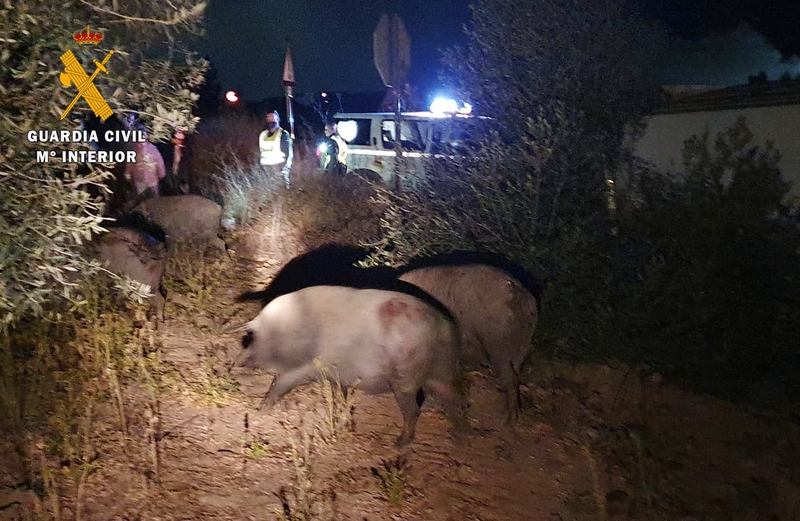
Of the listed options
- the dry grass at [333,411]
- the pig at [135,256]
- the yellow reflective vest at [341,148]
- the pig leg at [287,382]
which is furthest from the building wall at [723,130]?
the yellow reflective vest at [341,148]

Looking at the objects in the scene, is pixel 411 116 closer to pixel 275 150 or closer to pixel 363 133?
pixel 275 150

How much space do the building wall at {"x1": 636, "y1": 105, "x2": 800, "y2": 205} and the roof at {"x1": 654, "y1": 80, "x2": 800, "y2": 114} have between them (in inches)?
3.1

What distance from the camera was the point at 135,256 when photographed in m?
6.48

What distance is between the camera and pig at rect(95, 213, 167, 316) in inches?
251

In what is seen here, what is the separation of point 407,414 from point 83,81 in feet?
9.90

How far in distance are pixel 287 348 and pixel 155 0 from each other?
252 cm


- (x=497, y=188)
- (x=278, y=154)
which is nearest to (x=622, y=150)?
(x=497, y=188)

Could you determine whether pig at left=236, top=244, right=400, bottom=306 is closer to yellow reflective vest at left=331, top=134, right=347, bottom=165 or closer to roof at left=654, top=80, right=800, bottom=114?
roof at left=654, top=80, right=800, bottom=114

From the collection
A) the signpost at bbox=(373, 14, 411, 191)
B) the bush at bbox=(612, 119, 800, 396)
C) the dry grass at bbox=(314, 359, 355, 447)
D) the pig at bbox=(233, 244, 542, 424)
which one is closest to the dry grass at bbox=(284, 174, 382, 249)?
the signpost at bbox=(373, 14, 411, 191)

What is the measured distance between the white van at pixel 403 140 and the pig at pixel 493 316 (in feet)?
5.94

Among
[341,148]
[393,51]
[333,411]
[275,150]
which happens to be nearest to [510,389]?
[333,411]

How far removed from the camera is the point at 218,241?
8.98 metres

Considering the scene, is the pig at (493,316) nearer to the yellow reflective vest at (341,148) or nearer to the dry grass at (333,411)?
the dry grass at (333,411)

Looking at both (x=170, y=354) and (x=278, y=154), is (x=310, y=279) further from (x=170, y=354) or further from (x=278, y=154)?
(x=278, y=154)
